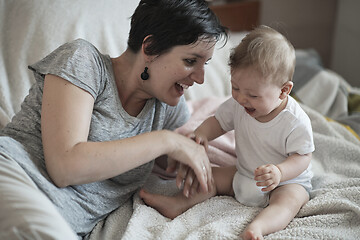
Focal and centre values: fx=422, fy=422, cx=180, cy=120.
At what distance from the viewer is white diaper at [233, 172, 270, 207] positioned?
45.2 inches

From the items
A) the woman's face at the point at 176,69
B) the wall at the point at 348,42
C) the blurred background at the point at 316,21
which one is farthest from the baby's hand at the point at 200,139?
the wall at the point at 348,42

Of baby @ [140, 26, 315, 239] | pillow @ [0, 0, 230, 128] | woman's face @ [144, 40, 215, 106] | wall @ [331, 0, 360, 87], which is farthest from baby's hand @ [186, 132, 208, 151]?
wall @ [331, 0, 360, 87]

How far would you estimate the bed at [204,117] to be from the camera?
41.6 inches

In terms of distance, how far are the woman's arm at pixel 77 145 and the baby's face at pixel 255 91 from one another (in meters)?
0.23

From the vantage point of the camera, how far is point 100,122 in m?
1.12

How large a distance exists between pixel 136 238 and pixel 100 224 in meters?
0.19

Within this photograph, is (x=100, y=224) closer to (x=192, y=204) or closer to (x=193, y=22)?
(x=192, y=204)

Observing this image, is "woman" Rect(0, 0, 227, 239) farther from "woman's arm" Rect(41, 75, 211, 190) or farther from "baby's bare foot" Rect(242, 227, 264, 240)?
"baby's bare foot" Rect(242, 227, 264, 240)

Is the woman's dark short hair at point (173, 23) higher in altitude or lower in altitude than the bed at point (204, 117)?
higher

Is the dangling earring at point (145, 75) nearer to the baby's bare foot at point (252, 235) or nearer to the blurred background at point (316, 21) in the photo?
the baby's bare foot at point (252, 235)

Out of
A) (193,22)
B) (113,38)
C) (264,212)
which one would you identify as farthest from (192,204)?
(113,38)

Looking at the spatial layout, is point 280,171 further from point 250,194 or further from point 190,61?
point 190,61

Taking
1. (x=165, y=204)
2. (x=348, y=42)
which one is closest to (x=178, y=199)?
(x=165, y=204)

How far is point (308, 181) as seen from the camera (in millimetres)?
1202
